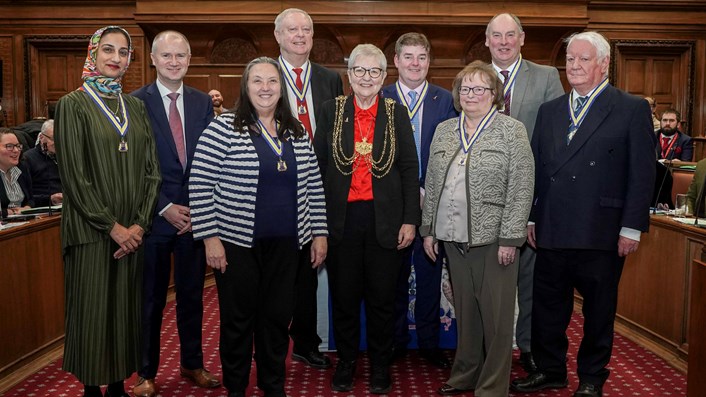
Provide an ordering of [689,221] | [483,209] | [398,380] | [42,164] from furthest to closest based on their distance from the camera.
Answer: [42,164] < [689,221] < [398,380] < [483,209]

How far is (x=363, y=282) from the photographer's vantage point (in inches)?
138

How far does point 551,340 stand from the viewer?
3504mm

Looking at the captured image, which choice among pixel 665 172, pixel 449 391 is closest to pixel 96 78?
pixel 449 391

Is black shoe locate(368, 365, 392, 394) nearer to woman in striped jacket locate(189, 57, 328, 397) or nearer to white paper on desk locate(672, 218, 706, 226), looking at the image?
woman in striped jacket locate(189, 57, 328, 397)

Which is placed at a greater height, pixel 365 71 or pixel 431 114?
pixel 365 71

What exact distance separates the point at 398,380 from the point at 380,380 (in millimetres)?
236

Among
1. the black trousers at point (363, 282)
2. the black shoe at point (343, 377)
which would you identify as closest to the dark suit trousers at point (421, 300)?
the black trousers at point (363, 282)

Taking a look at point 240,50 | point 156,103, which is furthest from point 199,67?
point 156,103

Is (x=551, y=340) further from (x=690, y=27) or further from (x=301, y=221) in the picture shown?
(x=690, y=27)

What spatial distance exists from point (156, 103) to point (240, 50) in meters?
5.80

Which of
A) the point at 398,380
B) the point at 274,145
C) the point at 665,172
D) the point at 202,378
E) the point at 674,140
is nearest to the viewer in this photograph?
the point at 274,145

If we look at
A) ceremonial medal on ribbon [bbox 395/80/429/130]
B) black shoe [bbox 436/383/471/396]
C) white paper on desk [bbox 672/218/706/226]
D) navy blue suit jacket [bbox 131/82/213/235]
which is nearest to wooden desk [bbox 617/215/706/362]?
white paper on desk [bbox 672/218/706/226]

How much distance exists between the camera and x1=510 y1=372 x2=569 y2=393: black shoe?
352 cm

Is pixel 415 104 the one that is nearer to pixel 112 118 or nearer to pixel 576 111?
pixel 576 111
